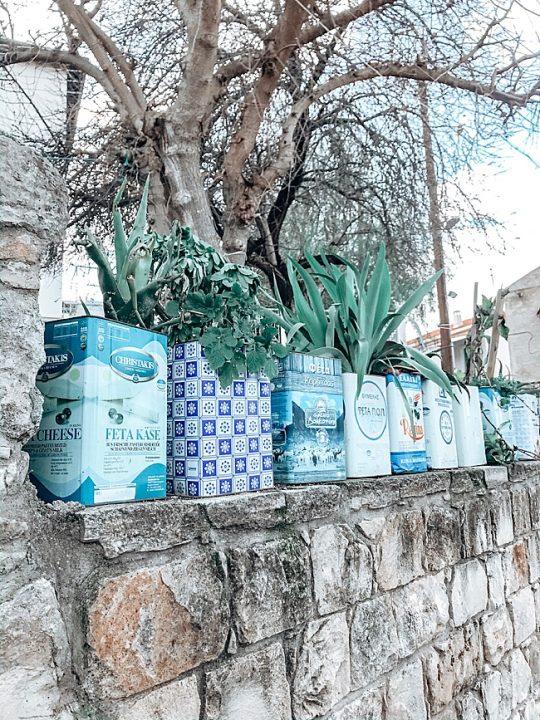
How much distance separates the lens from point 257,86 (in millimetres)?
3270

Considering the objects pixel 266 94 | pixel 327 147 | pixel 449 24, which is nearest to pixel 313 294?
pixel 266 94

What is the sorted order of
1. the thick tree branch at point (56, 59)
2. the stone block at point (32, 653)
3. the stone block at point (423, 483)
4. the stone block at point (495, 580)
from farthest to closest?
the thick tree branch at point (56, 59)
the stone block at point (495, 580)
the stone block at point (423, 483)
the stone block at point (32, 653)

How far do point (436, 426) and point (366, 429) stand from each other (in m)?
0.35

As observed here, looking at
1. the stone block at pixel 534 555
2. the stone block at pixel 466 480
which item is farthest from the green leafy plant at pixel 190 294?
the stone block at pixel 534 555

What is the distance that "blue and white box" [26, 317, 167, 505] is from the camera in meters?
0.80

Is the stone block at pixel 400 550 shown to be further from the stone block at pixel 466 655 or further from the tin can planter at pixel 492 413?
the tin can planter at pixel 492 413

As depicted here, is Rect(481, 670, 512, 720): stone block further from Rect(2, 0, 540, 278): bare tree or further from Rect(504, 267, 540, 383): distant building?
Rect(504, 267, 540, 383): distant building

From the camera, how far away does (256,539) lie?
3.26 ft

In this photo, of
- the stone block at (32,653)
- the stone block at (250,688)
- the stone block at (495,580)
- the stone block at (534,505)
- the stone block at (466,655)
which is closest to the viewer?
the stone block at (32,653)

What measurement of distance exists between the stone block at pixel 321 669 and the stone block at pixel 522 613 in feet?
3.04

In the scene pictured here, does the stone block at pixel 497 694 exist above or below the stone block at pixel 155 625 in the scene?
below

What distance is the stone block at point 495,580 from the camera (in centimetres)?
171

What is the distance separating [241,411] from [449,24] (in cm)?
324

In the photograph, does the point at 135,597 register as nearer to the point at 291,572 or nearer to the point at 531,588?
the point at 291,572
